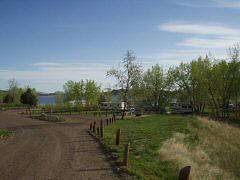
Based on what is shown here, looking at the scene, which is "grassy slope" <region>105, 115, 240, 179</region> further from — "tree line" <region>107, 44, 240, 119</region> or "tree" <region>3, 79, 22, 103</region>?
"tree" <region>3, 79, 22, 103</region>

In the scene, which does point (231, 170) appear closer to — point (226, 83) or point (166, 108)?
point (226, 83)

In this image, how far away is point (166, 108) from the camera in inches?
3071

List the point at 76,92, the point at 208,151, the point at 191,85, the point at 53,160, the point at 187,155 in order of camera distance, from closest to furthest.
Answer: the point at 53,160
the point at 187,155
the point at 208,151
the point at 191,85
the point at 76,92

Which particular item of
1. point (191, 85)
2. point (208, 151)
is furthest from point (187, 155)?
point (191, 85)

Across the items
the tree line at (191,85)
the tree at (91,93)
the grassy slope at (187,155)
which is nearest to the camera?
the grassy slope at (187,155)

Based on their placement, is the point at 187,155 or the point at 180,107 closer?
the point at 187,155

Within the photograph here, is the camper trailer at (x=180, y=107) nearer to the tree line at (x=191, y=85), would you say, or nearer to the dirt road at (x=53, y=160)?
the tree line at (x=191, y=85)

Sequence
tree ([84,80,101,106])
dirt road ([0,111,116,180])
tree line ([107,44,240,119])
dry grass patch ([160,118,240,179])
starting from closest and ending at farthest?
dirt road ([0,111,116,180]) < dry grass patch ([160,118,240,179]) < tree line ([107,44,240,119]) < tree ([84,80,101,106])

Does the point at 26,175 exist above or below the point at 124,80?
below

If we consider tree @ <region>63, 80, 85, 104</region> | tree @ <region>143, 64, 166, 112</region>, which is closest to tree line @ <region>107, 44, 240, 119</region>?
tree @ <region>143, 64, 166, 112</region>

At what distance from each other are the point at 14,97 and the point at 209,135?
91.5 m

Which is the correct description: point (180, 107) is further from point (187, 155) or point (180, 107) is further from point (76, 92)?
point (187, 155)

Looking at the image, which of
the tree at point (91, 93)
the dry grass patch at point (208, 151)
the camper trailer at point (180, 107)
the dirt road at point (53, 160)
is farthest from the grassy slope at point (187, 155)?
the tree at point (91, 93)

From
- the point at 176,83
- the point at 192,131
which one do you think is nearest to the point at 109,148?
the point at 192,131
